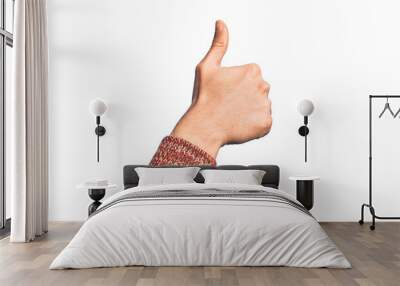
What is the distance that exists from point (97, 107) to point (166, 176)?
125 centimetres

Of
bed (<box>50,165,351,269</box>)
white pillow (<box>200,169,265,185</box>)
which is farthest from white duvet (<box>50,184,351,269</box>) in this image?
white pillow (<box>200,169,265,185</box>)

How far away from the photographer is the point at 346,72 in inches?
267

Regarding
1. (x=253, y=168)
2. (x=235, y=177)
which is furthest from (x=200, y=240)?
(x=253, y=168)

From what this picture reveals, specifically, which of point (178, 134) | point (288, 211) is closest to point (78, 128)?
point (178, 134)

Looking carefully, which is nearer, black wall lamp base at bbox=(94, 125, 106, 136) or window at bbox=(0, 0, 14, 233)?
window at bbox=(0, 0, 14, 233)

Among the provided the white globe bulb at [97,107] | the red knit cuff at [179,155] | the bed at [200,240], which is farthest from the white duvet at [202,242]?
the white globe bulb at [97,107]

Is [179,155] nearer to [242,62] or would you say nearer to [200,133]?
[200,133]

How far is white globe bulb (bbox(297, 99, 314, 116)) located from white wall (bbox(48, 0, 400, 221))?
0.23 meters

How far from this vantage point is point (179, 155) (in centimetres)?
670

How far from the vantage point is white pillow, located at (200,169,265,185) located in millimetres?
6082

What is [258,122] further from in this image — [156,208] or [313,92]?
[156,208]

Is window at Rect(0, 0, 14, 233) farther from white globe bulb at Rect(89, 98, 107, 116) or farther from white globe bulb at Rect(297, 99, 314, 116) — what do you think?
white globe bulb at Rect(297, 99, 314, 116)

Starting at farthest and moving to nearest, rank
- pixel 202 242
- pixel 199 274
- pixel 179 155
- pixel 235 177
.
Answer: pixel 179 155, pixel 235 177, pixel 202 242, pixel 199 274

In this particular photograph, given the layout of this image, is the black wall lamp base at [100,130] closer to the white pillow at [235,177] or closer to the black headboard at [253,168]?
the black headboard at [253,168]
